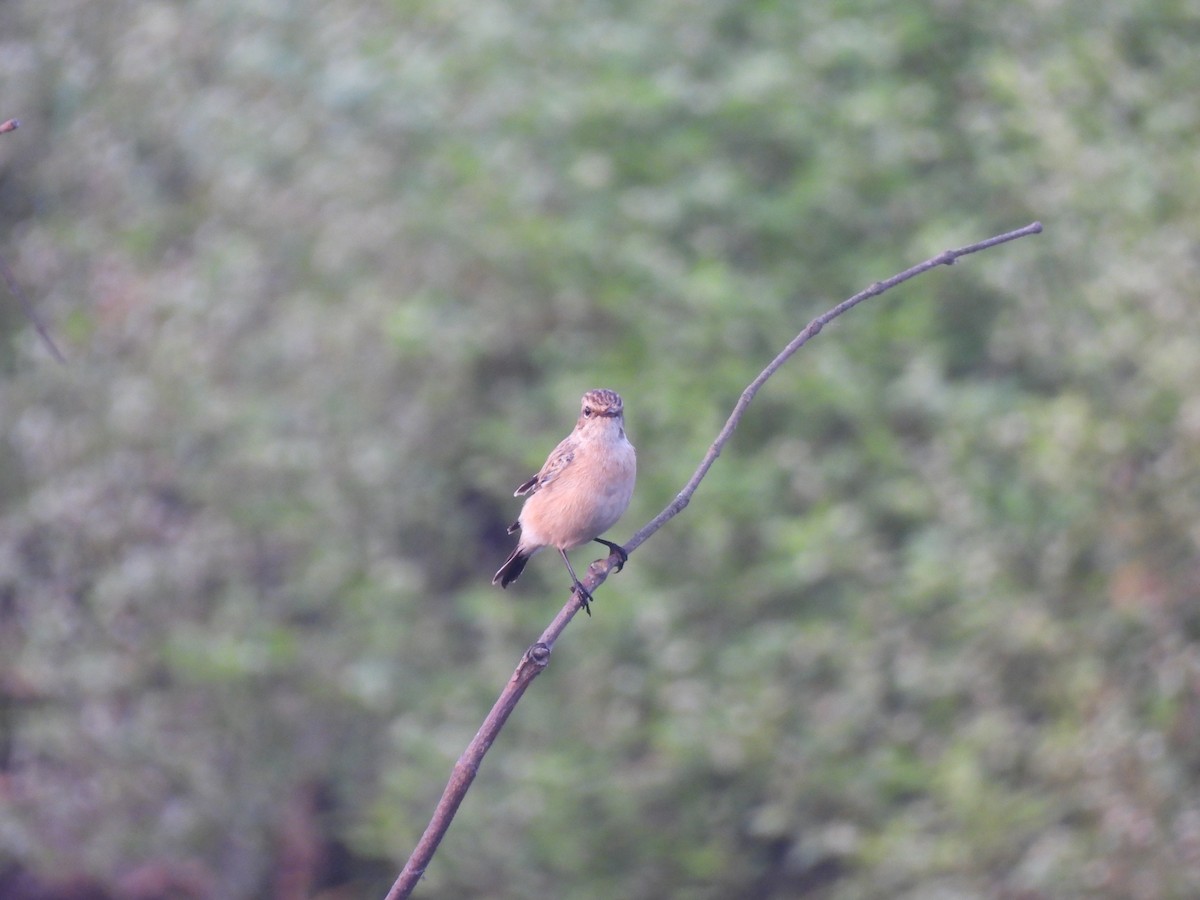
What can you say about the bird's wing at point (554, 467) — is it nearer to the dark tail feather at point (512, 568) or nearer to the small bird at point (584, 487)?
the small bird at point (584, 487)

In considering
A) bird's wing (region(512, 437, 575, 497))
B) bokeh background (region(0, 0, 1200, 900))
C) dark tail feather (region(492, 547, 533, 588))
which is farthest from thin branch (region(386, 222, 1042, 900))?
bokeh background (region(0, 0, 1200, 900))

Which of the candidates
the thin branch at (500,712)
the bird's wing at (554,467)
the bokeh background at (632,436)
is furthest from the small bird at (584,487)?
the bokeh background at (632,436)

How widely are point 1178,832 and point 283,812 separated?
4.62 meters

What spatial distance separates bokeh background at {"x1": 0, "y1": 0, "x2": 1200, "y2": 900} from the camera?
6359 mm

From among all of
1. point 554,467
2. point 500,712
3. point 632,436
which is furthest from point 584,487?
point 632,436

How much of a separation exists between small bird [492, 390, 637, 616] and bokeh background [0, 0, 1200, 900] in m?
2.28

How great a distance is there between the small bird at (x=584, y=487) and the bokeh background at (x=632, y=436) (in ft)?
7.48

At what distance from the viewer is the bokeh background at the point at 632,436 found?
6.36 m

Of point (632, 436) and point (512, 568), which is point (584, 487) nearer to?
point (512, 568)

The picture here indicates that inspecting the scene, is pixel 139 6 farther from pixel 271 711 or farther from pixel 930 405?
pixel 930 405

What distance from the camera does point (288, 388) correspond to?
7.92 m

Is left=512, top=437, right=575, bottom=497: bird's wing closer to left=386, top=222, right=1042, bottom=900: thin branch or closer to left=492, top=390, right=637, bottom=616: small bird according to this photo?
left=492, top=390, right=637, bottom=616: small bird

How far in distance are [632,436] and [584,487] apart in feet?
10.4

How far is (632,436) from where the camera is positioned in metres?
A: 7.73
